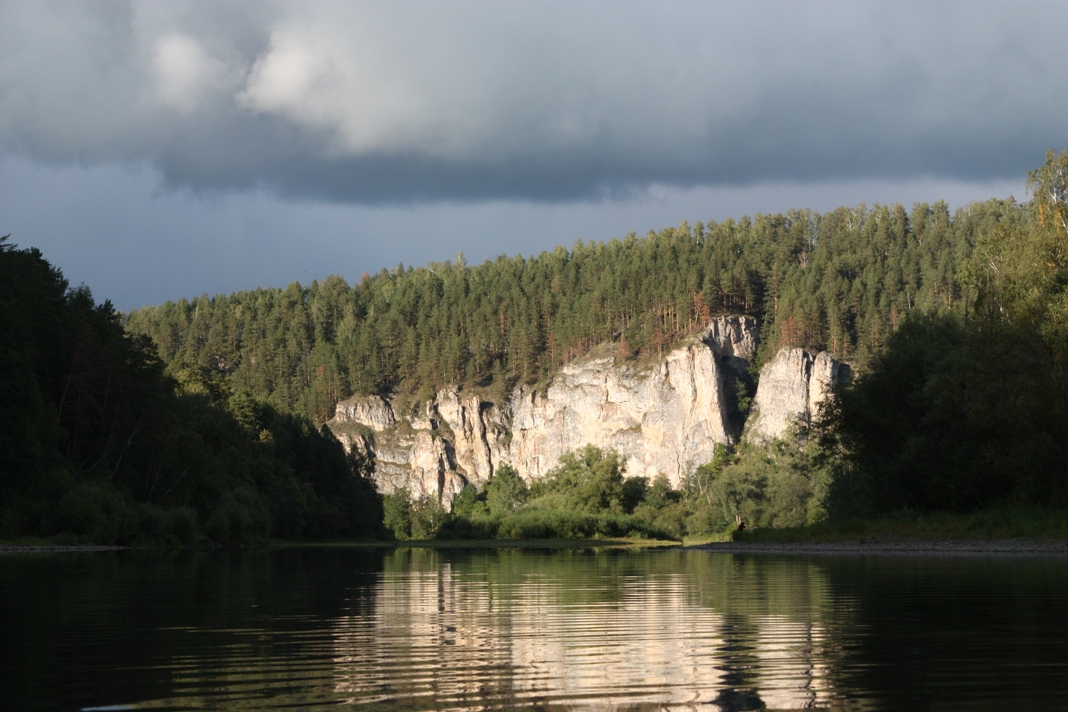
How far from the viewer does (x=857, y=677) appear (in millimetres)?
10859

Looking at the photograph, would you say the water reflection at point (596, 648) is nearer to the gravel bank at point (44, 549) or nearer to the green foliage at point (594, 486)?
the gravel bank at point (44, 549)

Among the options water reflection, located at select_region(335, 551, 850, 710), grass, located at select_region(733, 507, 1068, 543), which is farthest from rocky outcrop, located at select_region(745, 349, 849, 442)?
water reflection, located at select_region(335, 551, 850, 710)

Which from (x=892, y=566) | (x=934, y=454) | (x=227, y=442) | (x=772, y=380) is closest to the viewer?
(x=892, y=566)

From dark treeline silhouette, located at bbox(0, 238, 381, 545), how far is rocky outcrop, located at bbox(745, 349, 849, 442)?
107531 millimetres

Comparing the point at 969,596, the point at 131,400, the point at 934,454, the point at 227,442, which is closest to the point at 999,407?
the point at 934,454

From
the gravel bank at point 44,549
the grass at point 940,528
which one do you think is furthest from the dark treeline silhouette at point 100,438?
the grass at point 940,528

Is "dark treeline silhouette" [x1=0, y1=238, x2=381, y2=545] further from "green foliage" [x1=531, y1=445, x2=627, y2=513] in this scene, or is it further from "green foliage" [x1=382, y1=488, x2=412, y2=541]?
"green foliage" [x1=382, y1=488, x2=412, y2=541]

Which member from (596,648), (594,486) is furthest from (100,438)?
(594,486)

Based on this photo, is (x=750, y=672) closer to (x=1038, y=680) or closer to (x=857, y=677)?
(x=857, y=677)

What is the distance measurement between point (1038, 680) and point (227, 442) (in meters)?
94.8

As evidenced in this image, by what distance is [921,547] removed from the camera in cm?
4712

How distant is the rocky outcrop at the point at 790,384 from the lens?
19050 cm

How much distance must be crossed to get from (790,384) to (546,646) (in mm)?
185622

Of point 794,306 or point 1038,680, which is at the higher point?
point 794,306
